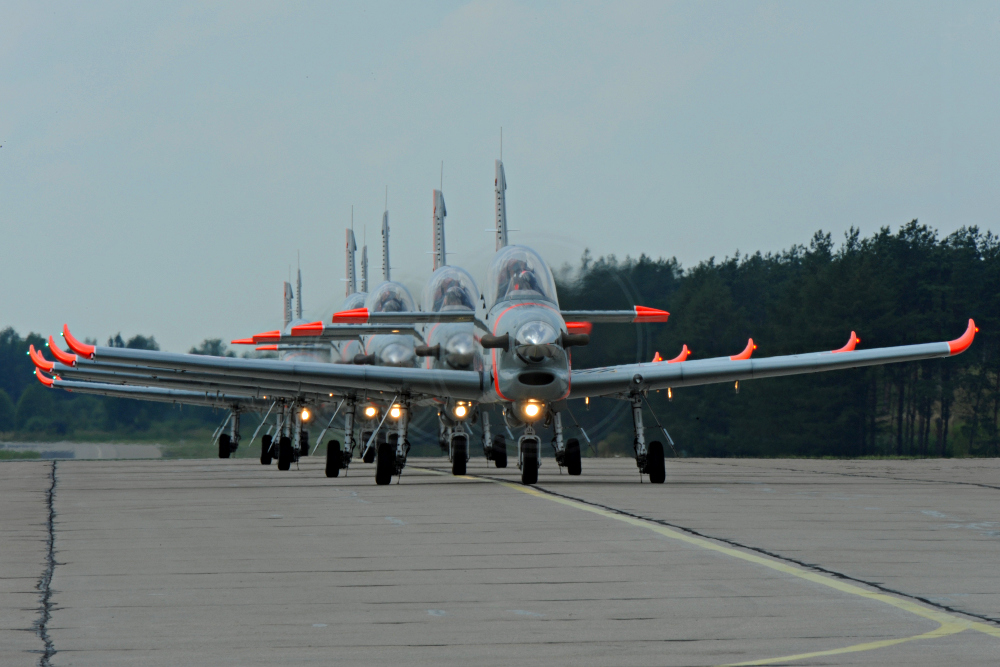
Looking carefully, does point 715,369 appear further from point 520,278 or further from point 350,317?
point 350,317

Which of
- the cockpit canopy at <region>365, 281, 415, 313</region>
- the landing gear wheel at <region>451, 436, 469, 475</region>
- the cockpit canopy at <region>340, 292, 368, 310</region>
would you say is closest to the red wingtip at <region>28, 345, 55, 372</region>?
the cockpit canopy at <region>365, 281, 415, 313</region>

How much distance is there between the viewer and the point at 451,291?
24.7 meters

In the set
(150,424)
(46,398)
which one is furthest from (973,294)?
(46,398)

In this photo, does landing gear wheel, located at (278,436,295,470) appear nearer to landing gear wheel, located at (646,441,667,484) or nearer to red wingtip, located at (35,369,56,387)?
red wingtip, located at (35,369,56,387)

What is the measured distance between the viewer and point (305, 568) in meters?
9.34

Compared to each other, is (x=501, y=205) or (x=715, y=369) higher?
(x=501, y=205)

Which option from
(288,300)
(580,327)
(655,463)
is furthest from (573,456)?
(288,300)

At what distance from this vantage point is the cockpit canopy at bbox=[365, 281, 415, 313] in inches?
1199

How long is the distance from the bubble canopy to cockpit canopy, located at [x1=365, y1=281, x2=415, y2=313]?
33.5 ft

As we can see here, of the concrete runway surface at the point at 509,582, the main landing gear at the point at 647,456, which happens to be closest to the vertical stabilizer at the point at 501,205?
the main landing gear at the point at 647,456

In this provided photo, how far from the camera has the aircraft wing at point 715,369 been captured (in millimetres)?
20734

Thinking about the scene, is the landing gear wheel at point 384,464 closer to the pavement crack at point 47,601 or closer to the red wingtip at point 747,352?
the red wingtip at point 747,352

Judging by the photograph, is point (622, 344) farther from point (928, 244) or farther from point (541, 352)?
point (928, 244)

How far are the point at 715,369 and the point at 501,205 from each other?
226 inches
